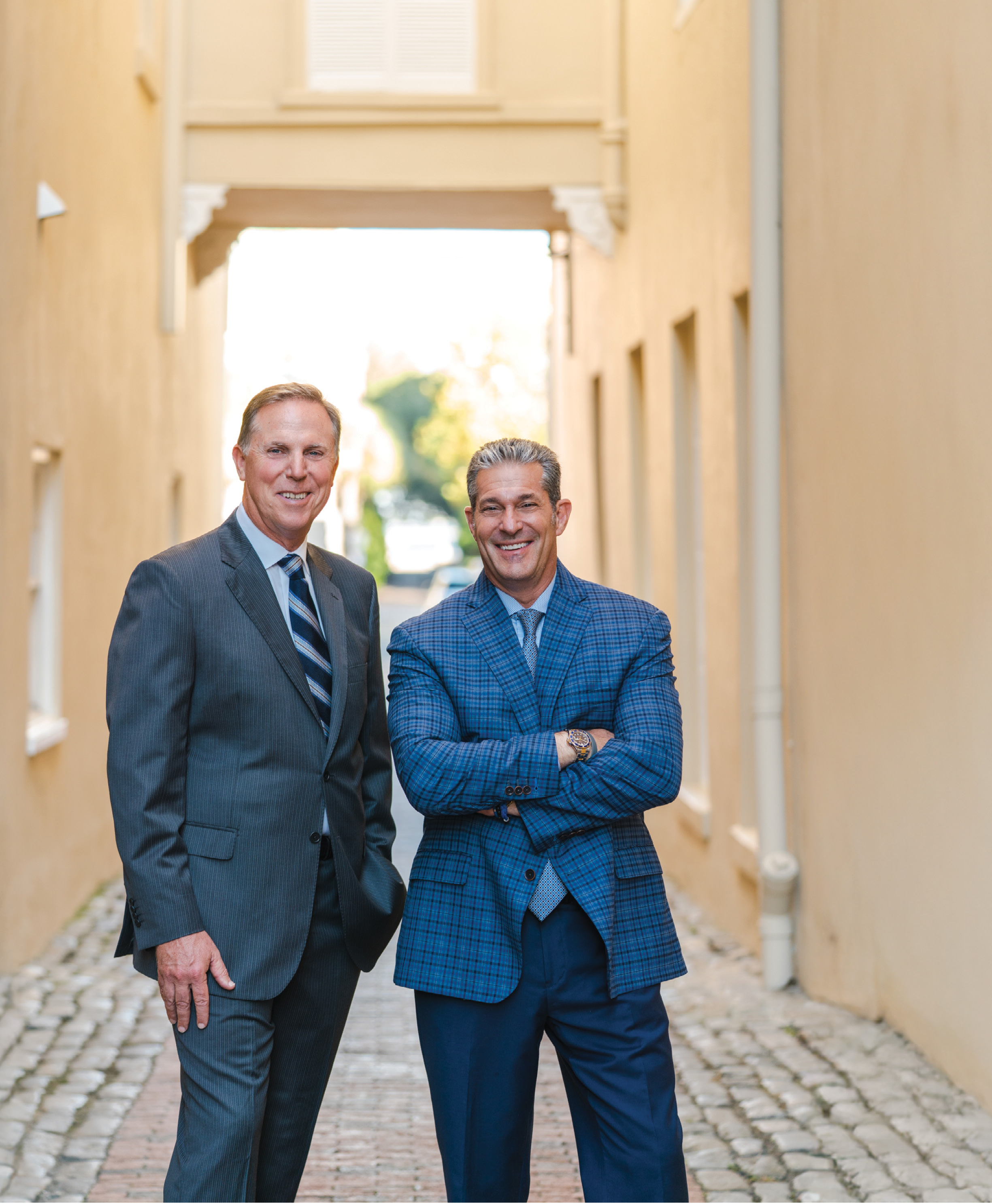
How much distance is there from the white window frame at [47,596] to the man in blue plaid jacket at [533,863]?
5501 mm

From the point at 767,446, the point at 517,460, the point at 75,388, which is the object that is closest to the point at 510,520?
the point at 517,460

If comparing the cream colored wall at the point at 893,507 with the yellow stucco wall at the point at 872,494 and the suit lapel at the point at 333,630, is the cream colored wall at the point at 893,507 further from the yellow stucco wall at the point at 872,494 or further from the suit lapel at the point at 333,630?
the suit lapel at the point at 333,630

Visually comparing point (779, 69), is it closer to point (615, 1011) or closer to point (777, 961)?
point (777, 961)

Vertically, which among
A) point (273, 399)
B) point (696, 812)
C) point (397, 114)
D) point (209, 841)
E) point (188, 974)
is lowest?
point (696, 812)

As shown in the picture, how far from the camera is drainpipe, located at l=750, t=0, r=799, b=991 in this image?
6.79 m

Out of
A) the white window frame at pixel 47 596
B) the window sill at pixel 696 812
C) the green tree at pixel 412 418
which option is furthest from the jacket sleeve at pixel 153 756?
the green tree at pixel 412 418

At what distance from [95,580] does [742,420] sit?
4.06 meters

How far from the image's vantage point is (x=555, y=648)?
323cm

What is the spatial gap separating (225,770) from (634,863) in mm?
854

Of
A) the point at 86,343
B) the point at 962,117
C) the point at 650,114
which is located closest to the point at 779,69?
the point at 962,117

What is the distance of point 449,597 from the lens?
3383 millimetres

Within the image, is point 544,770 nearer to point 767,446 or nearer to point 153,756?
point 153,756

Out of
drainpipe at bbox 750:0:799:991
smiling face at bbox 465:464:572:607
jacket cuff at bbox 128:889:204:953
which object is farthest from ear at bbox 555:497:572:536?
drainpipe at bbox 750:0:799:991

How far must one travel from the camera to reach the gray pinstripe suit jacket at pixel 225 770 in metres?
3.02
